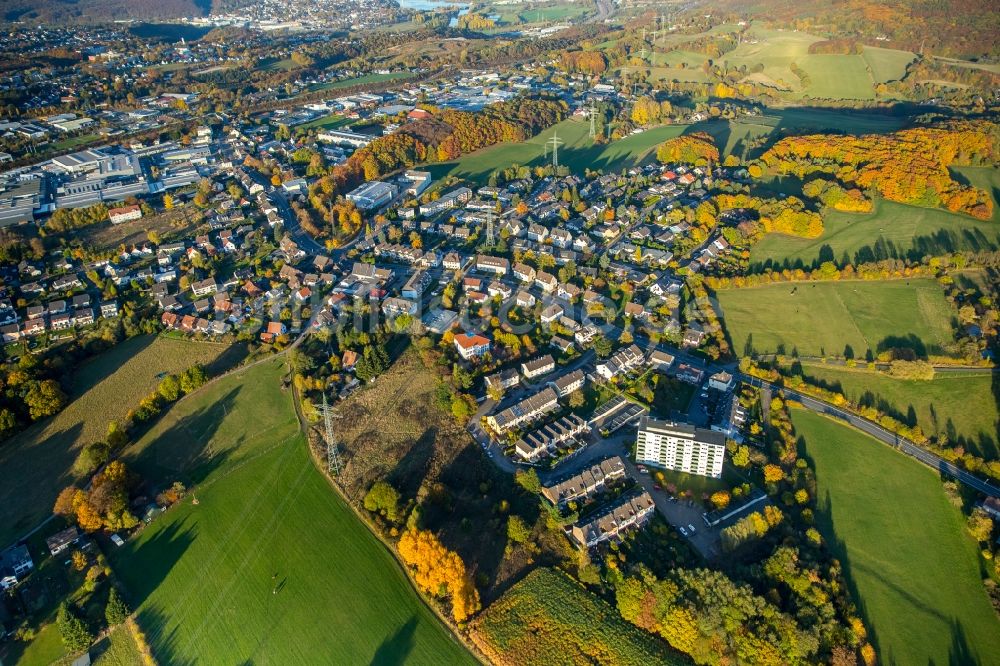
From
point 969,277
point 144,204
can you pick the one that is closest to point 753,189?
point 969,277

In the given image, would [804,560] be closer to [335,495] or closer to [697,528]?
[697,528]

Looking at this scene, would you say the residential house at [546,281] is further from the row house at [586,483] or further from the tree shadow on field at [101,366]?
the tree shadow on field at [101,366]

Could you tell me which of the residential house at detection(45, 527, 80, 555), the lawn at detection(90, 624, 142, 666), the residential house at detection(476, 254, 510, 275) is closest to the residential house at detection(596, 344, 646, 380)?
the residential house at detection(476, 254, 510, 275)

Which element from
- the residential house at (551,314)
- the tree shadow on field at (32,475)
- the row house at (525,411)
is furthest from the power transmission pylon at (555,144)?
the tree shadow on field at (32,475)

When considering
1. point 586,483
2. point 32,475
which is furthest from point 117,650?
point 586,483

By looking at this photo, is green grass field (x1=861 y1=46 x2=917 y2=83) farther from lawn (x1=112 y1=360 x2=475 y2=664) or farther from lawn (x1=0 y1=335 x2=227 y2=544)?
lawn (x1=0 y1=335 x2=227 y2=544)

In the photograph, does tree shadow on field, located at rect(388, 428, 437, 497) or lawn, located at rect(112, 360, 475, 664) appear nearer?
lawn, located at rect(112, 360, 475, 664)
